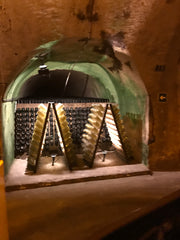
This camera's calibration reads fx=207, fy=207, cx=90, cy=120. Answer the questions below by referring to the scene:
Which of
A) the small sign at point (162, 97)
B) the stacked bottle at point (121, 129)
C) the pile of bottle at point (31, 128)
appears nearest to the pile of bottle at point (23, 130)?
the pile of bottle at point (31, 128)

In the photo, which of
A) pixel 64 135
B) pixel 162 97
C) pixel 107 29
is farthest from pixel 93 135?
pixel 107 29

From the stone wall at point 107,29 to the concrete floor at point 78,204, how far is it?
171 centimetres

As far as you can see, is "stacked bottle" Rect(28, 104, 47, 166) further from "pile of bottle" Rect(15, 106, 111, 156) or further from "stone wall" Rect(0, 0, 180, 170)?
"stone wall" Rect(0, 0, 180, 170)

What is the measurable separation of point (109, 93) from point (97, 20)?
3.73 m

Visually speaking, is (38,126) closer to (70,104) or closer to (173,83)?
(70,104)

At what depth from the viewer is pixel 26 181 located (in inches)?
168

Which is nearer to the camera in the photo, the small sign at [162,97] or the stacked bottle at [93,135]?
the small sign at [162,97]

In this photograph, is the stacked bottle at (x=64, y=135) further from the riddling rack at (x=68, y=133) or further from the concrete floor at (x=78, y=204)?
the concrete floor at (x=78, y=204)

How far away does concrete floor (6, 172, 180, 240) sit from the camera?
112 inches

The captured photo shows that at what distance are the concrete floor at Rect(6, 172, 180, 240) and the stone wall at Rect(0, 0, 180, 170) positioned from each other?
171 centimetres

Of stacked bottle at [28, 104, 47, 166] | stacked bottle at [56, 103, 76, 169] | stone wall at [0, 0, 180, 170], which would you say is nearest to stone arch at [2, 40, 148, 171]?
stone wall at [0, 0, 180, 170]

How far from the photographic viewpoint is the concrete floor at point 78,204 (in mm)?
2845

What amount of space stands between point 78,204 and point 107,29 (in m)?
3.23

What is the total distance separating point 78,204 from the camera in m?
3.50
